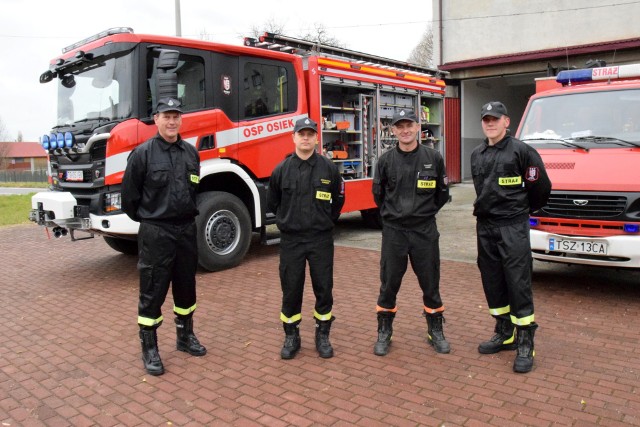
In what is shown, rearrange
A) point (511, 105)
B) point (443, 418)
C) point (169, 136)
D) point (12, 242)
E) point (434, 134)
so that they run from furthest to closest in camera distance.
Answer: point (511, 105)
point (434, 134)
point (12, 242)
point (169, 136)
point (443, 418)

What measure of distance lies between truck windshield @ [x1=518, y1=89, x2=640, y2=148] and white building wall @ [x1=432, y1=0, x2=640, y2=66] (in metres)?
10.7

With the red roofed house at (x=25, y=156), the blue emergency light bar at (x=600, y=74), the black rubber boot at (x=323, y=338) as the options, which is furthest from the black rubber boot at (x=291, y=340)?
the red roofed house at (x=25, y=156)

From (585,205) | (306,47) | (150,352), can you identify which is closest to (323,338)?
(150,352)

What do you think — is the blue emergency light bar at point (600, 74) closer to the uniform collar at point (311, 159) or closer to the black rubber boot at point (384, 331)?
the uniform collar at point (311, 159)

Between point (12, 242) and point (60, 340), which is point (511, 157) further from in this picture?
point (12, 242)

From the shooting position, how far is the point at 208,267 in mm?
7254

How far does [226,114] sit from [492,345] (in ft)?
15.2

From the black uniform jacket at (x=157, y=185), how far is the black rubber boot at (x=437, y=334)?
2.13 meters

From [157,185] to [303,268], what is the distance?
1.30 m

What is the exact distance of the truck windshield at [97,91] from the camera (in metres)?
6.52

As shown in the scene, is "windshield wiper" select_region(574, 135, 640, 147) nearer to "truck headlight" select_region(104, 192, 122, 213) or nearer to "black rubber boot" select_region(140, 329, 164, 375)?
"black rubber boot" select_region(140, 329, 164, 375)

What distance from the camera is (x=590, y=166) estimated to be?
575 centimetres

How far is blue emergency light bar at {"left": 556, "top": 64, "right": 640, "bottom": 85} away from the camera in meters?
6.67

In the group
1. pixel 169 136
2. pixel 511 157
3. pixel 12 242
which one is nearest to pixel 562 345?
pixel 511 157
